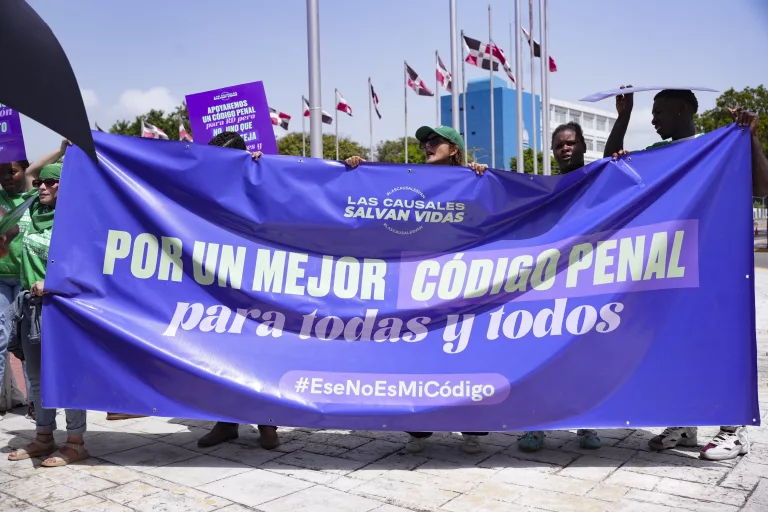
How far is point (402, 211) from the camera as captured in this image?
4.58 m

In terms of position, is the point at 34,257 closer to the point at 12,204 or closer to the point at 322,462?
the point at 12,204

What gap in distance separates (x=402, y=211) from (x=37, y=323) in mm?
2383

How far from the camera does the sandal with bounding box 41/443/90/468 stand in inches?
172

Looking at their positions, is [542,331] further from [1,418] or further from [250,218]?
[1,418]

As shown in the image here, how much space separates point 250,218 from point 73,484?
1835mm

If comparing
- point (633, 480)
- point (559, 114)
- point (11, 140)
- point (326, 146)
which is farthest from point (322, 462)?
point (559, 114)

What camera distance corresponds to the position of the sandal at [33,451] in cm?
455

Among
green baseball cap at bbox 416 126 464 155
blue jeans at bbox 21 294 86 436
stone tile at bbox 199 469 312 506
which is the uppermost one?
green baseball cap at bbox 416 126 464 155

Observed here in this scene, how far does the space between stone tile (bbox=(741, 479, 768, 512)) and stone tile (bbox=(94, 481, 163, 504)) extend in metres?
3.05

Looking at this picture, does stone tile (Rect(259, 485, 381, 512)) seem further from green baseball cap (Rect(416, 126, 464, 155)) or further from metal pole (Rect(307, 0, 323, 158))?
metal pole (Rect(307, 0, 323, 158))

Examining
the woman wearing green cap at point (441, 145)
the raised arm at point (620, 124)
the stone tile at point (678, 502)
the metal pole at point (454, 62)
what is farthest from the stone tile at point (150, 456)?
the metal pole at point (454, 62)

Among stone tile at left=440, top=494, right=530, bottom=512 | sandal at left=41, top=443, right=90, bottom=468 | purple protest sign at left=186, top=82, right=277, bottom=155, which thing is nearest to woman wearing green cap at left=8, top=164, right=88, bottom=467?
sandal at left=41, top=443, right=90, bottom=468

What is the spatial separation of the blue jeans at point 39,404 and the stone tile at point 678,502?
331 cm

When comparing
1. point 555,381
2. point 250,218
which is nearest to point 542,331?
point 555,381
